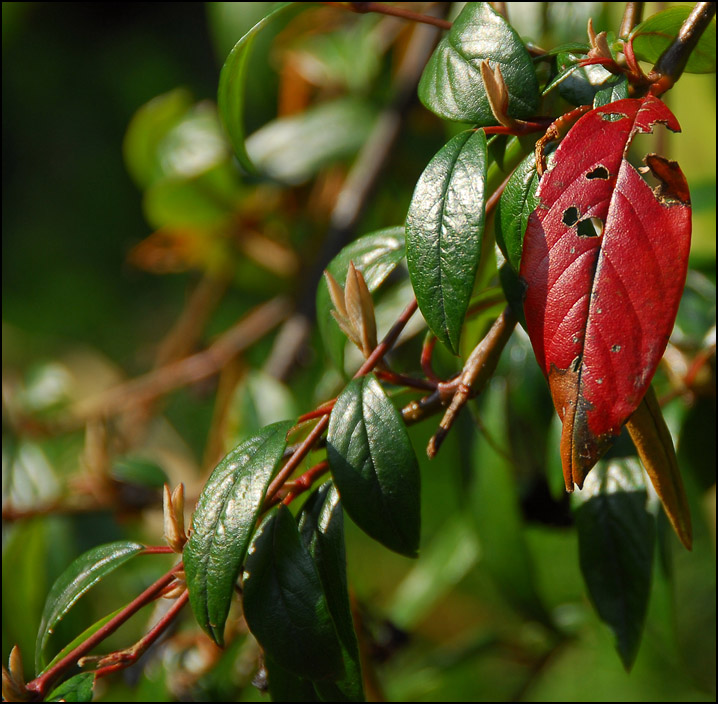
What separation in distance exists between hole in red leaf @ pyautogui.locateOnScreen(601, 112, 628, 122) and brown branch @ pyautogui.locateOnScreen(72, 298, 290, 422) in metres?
0.58

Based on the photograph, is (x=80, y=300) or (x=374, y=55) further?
(x=80, y=300)

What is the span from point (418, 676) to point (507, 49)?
496 millimetres

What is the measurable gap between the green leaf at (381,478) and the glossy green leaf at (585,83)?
128 mm

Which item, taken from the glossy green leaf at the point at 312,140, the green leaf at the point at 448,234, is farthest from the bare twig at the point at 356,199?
the green leaf at the point at 448,234

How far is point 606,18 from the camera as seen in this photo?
1.82 feet

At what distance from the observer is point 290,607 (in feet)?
0.86

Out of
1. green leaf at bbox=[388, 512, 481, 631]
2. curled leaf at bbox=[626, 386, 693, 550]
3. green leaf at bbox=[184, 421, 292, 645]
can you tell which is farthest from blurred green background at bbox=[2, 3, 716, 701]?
green leaf at bbox=[184, 421, 292, 645]

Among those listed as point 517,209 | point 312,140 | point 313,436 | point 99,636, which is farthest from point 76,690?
point 312,140

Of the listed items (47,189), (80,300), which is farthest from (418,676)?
(47,189)

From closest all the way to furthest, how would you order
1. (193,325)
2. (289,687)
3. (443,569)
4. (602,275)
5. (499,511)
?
(602,275), (289,687), (499,511), (443,569), (193,325)

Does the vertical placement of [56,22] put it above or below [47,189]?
above

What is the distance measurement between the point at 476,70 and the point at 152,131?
1.87 ft

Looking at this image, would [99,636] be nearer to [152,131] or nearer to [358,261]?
[358,261]

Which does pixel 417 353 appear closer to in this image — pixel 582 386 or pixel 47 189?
pixel 582 386
